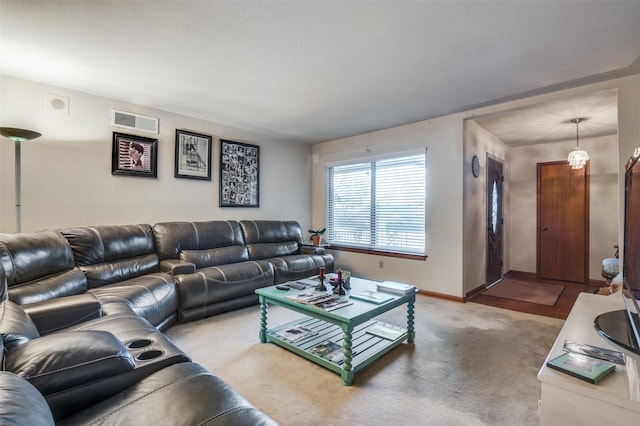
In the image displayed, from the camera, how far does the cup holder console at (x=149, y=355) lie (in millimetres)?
1376

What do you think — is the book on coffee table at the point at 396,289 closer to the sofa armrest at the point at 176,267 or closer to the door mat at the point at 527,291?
the sofa armrest at the point at 176,267

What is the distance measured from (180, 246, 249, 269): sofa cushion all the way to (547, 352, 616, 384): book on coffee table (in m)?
3.36

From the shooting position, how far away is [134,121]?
3623 millimetres

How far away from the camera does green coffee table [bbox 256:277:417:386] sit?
6.62ft

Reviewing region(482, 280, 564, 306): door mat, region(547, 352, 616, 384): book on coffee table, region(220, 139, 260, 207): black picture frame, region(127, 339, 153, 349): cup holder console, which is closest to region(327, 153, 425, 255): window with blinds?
region(482, 280, 564, 306): door mat

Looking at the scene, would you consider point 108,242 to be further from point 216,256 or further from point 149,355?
point 149,355

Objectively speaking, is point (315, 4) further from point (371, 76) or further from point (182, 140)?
point (182, 140)

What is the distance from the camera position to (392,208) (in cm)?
469

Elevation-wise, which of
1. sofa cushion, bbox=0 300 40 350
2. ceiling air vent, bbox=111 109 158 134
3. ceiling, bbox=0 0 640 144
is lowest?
sofa cushion, bbox=0 300 40 350

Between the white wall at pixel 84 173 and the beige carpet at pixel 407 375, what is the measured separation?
5.60 ft

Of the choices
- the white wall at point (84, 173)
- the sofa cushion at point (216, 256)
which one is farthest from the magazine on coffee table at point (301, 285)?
the white wall at point (84, 173)

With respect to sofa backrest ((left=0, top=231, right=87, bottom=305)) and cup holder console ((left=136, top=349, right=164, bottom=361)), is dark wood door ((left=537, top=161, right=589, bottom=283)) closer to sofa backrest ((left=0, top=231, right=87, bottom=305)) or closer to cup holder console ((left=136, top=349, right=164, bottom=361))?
cup holder console ((left=136, top=349, right=164, bottom=361))

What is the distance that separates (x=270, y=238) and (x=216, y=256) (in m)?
1.02

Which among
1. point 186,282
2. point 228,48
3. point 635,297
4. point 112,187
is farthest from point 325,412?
point 112,187
